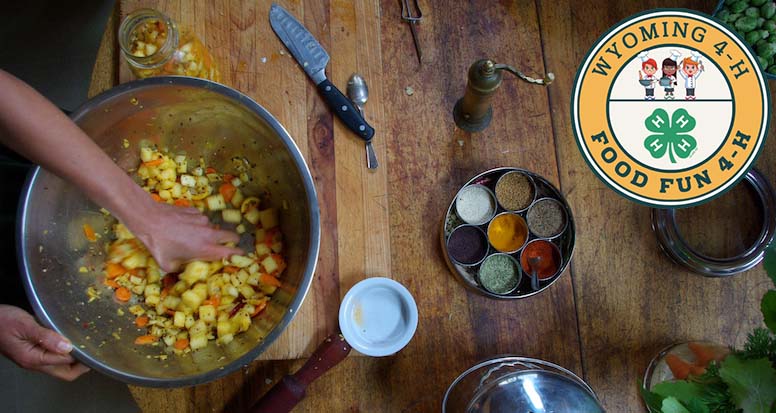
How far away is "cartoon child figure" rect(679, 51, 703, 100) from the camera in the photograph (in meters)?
0.95

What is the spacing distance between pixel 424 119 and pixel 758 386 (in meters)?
0.75

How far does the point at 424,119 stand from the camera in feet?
3.80

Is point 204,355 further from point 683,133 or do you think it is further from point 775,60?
point 775,60

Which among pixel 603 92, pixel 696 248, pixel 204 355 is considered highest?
pixel 603 92

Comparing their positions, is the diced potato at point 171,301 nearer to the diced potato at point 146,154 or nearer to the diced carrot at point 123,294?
the diced carrot at point 123,294

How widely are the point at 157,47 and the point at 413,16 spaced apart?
1.75 ft

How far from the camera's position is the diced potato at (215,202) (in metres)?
1.10

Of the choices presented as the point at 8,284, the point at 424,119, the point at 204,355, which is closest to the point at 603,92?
the point at 424,119

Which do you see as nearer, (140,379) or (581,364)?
(140,379)

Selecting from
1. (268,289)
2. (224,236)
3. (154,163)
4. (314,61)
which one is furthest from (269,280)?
(314,61)

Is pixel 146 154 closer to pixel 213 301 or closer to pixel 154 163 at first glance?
pixel 154 163

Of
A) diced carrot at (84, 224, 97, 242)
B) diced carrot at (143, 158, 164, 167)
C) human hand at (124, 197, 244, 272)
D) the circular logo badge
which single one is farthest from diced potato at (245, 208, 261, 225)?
the circular logo badge

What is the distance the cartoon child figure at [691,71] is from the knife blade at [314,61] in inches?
22.8

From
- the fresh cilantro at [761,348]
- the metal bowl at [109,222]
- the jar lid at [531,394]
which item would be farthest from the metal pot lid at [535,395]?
the metal bowl at [109,222]
